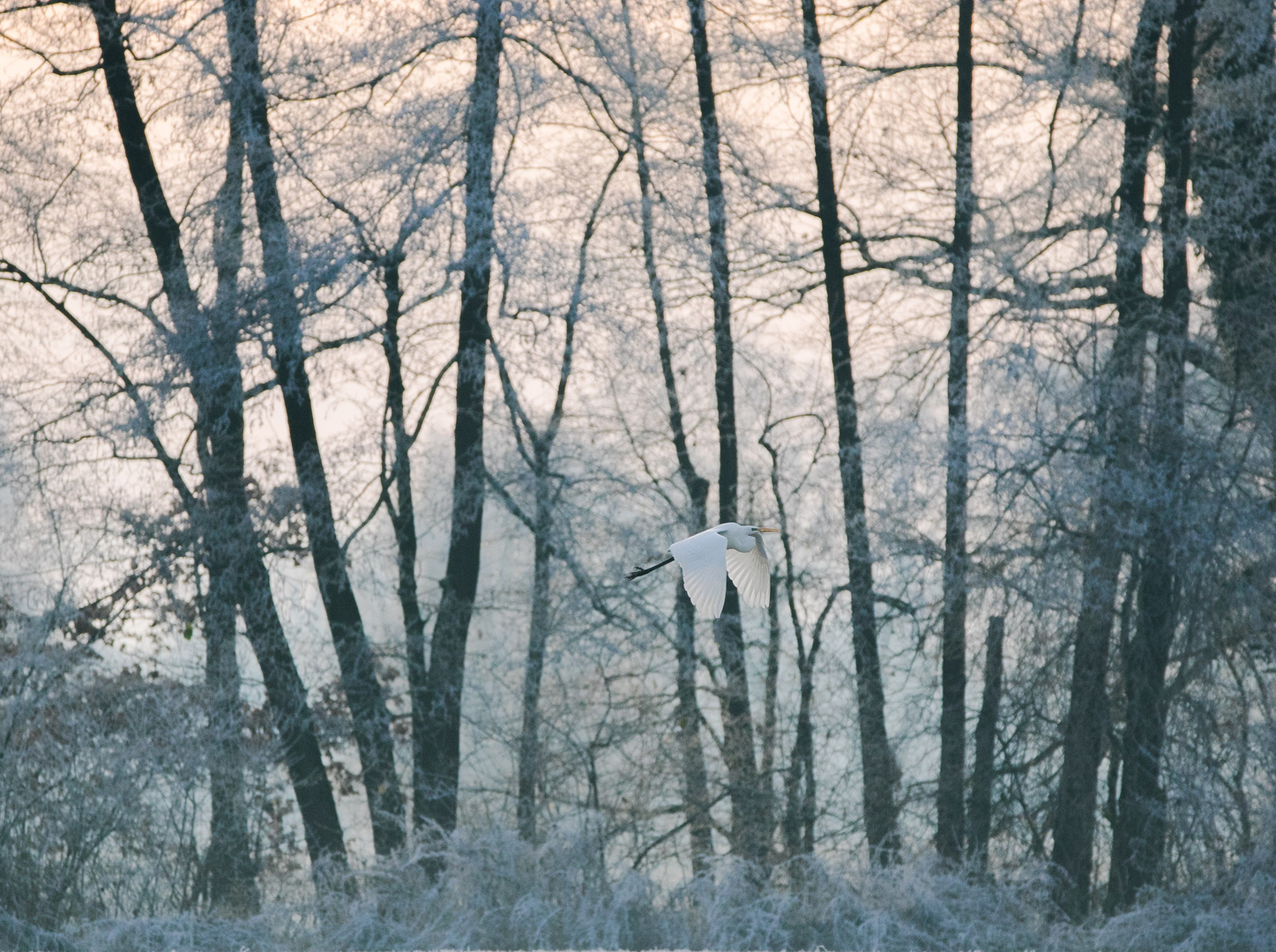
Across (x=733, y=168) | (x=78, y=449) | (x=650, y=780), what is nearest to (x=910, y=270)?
(x=733, y=168)

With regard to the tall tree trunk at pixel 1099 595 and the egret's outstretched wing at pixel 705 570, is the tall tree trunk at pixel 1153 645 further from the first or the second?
the egret's outstretched wing at pixel 705 570

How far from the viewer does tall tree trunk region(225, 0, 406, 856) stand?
9859 mm

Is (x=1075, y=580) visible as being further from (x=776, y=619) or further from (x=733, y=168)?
(x=733, y=168)

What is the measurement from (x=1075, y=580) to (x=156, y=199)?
6.56m

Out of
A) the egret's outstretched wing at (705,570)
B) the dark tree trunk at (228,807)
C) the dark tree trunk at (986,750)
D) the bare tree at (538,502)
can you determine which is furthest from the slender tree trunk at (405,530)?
the egret's outstretched wing at (705,570)

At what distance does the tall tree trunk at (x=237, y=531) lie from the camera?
9641 millimetres

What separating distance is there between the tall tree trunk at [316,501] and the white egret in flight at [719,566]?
3.90 metres

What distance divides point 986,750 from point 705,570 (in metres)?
4.36

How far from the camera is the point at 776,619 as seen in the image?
1059 centimetres

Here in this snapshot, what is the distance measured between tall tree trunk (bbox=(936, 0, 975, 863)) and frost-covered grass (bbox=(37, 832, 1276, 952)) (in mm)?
1460

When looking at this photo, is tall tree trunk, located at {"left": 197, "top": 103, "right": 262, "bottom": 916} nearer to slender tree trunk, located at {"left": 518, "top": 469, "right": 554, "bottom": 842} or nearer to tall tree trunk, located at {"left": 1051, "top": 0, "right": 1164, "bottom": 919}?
slender tree trunk, located at {"left": 518, "top": 469, "right": 554, "bottom": 842}

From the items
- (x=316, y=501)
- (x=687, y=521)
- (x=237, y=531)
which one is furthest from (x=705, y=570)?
(x=237, y=531)

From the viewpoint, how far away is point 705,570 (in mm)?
6055

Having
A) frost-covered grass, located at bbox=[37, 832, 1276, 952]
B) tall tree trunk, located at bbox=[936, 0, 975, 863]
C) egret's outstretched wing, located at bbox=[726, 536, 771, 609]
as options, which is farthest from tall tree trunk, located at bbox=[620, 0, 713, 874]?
egret's outstretched wing, located at bbox=[726, 536, 771, 609]
